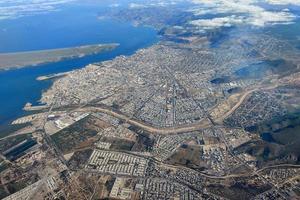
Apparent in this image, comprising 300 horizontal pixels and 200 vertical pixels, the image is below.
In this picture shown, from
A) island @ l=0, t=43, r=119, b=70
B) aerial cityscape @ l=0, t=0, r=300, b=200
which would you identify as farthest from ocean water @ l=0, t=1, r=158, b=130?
island @ l=0, t=43, r=119, b=70

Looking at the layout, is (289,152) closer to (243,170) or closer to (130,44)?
(243,170)

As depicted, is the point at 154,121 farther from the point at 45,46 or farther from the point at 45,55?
the point at 45,46

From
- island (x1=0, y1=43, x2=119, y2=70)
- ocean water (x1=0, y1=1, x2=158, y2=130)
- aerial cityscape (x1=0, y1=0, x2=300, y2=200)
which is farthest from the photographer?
island (x1=0, y1=43, x2=119, y2=70)

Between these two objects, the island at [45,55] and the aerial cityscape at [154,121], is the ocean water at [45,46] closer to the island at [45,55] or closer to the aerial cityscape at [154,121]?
the aerial cityscape at [154,121]

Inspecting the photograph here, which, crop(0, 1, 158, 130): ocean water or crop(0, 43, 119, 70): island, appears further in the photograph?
crop(0, 43, 119, 70): island

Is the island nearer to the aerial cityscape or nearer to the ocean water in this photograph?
the aerial cityscape

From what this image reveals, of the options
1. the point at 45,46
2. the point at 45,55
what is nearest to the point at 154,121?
the point at 45,55

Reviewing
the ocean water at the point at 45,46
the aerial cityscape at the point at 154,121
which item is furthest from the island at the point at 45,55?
the ocean water at the point at 45,46
